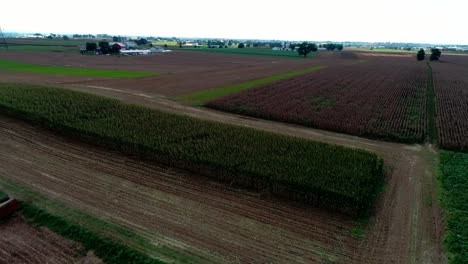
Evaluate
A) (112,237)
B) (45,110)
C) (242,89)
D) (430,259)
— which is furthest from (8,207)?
(242,89)

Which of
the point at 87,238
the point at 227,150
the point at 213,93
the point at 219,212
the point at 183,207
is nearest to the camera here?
the point at 87,238

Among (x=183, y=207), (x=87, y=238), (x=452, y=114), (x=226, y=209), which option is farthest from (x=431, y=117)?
(x=87, y=238)

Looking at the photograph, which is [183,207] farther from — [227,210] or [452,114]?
[452,114]

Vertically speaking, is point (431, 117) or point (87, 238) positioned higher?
point (431, 117)

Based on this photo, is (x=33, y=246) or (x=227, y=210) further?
(x=227, y=210)

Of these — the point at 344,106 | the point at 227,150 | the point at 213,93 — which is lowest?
the point at 227,150

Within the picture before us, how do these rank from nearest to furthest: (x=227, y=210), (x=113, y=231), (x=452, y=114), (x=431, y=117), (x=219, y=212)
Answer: (x=113, y=231) → (x=219, y=212) → (x=227, y=210) → (x=431, y=117) → (x=452, y=114)

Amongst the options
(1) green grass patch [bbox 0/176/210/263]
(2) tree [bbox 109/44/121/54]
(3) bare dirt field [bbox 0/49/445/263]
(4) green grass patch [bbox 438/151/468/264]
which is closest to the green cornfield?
(3) bare dirt field [bbox 0/49/445/263]

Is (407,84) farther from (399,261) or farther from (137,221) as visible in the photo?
(137,221)
